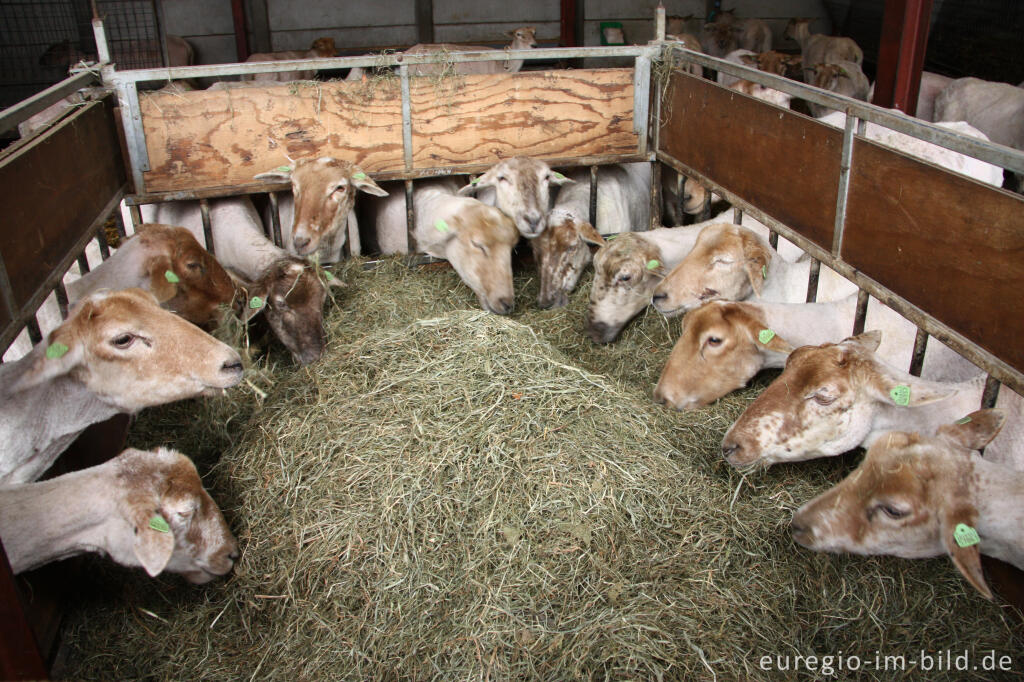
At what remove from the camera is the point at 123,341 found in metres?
3.89

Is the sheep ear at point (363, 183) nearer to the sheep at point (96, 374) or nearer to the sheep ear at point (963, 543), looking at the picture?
the sheep at point (96, 374)

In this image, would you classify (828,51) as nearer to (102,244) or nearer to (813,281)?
(813,281)

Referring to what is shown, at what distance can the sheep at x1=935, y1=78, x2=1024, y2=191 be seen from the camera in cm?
894

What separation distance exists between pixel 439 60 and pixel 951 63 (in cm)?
1072

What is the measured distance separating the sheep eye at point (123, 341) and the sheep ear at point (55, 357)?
0.14 metres

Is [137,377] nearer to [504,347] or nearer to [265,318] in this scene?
[265,318]

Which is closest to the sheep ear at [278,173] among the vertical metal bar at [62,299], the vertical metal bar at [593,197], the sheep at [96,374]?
the vertical metal bar at [62,299]

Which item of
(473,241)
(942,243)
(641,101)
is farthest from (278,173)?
(942,243)

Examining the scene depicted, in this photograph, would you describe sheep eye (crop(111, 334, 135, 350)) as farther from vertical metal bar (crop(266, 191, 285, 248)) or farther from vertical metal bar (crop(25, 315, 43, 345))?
vertical metal bar (crop(266, 191, 285, 248))

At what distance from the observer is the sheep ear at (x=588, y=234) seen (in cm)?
619

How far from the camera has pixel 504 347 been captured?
176 inches

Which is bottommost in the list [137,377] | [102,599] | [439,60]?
[102,599]

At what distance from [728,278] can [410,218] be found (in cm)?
265

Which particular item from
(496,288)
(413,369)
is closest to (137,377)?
(413,369)
